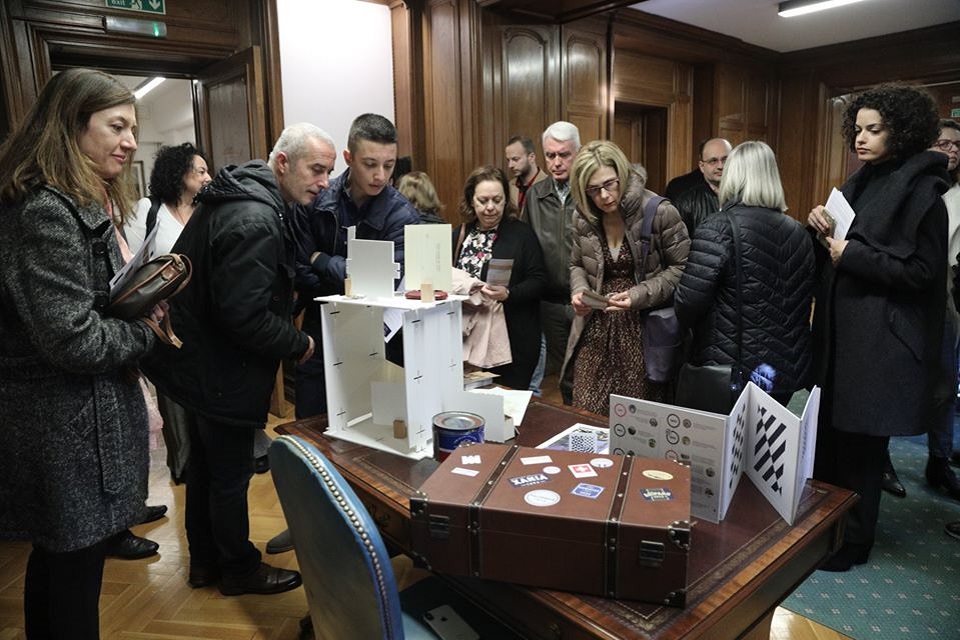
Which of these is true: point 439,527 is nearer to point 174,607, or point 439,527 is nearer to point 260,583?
point 260,583

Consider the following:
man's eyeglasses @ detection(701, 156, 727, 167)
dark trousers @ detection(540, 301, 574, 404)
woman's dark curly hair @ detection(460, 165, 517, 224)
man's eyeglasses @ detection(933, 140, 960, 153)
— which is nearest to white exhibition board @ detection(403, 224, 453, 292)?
woman's dark curly hair @ detection(460, 165, 517, 224)

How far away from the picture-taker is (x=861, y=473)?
235cm

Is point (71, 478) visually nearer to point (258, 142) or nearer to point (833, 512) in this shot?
point (833, 512)

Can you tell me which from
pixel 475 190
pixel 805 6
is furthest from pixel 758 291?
pixel 805 6

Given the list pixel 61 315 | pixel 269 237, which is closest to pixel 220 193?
pixel 269 237

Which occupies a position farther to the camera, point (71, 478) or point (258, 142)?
point (258, 142)

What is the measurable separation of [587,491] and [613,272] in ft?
5.07

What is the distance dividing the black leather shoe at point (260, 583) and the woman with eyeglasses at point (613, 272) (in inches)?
50.1

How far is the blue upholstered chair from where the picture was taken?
0.93 meters

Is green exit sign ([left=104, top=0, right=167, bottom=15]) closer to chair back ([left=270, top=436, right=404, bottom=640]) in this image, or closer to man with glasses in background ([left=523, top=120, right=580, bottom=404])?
man with glasses in background ([left=523, top=120, right=580, bottom=404])

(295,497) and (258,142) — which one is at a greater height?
(258,142)

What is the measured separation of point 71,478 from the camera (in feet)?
4.70

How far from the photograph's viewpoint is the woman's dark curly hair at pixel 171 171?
3.07 m

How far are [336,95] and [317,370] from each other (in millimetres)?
2806
